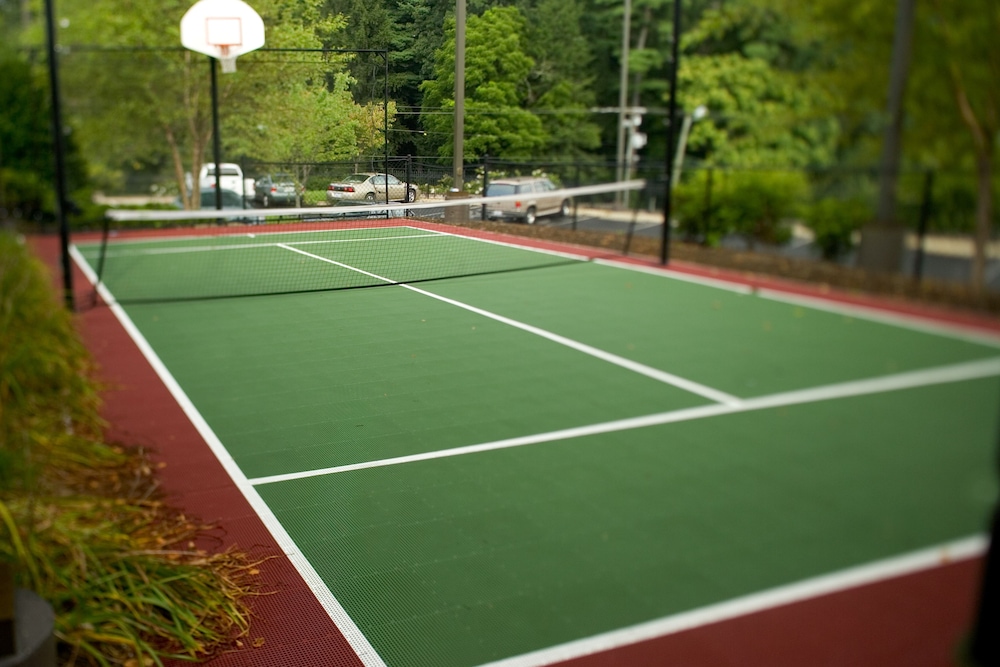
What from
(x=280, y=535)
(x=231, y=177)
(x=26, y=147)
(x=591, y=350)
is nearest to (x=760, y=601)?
(x=280, y=535)

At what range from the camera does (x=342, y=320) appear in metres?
1.75

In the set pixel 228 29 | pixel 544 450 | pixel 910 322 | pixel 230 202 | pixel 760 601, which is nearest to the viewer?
pixel 910 322

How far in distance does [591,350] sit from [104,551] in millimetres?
2467

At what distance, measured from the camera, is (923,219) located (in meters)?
0.61

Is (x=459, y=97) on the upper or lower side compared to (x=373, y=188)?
upper

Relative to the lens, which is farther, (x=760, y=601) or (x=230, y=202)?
(x=230, y=202)

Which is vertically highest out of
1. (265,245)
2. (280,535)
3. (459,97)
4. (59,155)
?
(459,97)

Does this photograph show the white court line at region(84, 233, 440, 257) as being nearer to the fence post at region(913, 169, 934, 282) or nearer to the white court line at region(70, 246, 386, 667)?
the white court line at region(70, 246, 386, 667)

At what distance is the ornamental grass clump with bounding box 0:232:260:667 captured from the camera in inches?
82.3

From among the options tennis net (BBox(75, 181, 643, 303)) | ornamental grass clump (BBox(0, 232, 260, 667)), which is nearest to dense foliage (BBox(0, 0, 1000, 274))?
tennis net (BBox(75, 181, 643, 303))

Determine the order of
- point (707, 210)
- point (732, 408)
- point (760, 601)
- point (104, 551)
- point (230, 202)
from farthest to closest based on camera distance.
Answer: point (230, 202), point (732, 408), point (104, 551), point (760, 601), point (707, 210)

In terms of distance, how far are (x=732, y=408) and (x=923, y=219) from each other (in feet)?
8.00

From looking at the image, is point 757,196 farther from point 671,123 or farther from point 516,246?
point 516,246

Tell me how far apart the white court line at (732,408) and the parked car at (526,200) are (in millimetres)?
592
